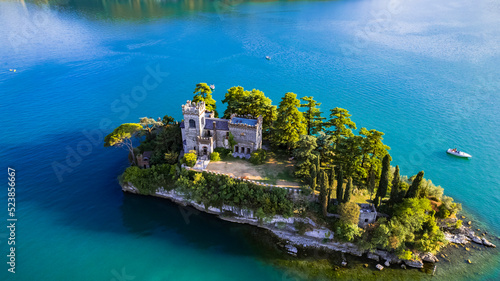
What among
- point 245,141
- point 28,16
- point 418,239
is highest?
point 28,16

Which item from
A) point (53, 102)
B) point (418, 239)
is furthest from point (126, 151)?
point (418, 239)

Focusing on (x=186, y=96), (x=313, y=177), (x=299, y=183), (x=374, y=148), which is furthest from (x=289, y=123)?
(x=186, y=96)

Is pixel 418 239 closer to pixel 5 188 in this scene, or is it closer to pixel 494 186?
pixel 494 186

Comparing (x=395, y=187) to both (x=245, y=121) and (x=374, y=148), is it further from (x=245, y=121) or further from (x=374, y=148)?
(x=245, y=121)

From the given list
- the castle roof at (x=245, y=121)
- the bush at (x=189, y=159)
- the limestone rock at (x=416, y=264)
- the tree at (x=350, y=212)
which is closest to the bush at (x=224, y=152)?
the bush at (x=189, y=159)

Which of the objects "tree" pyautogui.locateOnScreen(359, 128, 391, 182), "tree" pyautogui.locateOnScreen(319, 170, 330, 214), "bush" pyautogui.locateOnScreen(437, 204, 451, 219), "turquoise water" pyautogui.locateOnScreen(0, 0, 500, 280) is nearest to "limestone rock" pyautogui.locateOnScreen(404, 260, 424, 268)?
"turquoise water" pyautogui.locateOnScreen(0, 0, 500, 280)

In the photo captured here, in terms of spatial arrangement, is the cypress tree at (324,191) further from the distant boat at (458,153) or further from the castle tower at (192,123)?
the distant boat at (458,153)

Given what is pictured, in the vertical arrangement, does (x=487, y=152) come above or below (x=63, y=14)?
below
